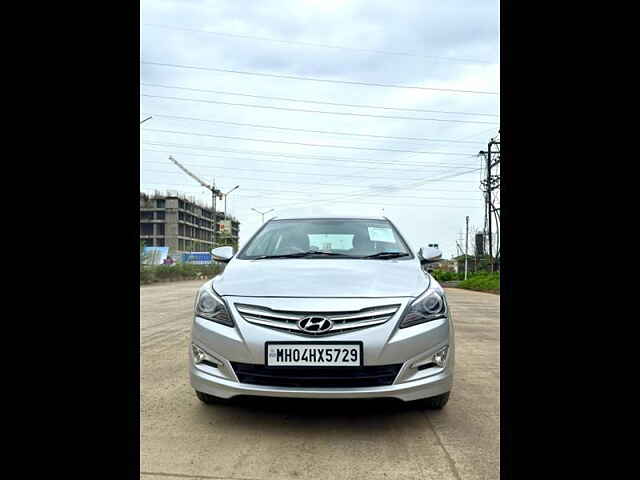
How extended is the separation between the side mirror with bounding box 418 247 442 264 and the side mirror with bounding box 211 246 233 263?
1.64 metres

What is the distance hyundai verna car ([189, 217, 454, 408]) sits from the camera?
263 cm

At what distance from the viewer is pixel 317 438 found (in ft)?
8.77

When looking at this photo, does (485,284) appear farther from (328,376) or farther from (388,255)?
(328,376)

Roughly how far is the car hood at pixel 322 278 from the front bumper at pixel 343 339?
0.08 m

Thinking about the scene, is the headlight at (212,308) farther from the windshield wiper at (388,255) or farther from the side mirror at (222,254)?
the windshield wiper at (388,255)

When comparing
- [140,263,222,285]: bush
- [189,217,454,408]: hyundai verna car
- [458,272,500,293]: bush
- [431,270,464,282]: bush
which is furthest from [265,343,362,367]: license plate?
[431,270,464,282]: bush

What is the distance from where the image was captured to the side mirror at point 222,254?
161 inches

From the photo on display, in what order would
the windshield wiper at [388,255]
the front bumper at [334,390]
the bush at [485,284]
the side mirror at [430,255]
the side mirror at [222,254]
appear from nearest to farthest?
1. the front bumper at [334,390]
2. the windshield wiper at [388,255]
3. the side mirror at [430,255]
4. the side mirror at [222,254]
5. the bush at [485,284]

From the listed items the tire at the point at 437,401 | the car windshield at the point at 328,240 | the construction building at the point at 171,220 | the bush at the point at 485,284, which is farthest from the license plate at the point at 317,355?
the construction building at the point at 171,220

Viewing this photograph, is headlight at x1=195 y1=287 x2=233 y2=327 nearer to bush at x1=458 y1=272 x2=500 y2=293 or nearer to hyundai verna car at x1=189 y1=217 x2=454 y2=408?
hyundai verna car at x1=189 y1=217 x2=454 y2=408
